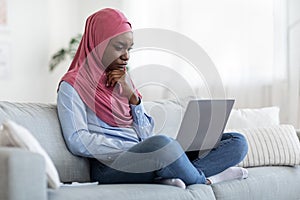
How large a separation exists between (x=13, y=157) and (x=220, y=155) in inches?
43.9

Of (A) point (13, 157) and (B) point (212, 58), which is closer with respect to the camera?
(A) point (13, 157)

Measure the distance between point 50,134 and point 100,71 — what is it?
0.36 meters

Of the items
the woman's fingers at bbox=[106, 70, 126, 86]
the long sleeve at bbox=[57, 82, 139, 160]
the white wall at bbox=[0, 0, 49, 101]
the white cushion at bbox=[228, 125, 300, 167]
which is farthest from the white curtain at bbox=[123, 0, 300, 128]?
the long sleeve at bbox=[57, 82, 139, 160]

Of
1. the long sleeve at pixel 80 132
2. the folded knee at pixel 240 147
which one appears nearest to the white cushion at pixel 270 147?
the folded knee at pixel 240 147

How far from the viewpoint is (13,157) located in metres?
1.64

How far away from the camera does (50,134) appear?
2.28 meters

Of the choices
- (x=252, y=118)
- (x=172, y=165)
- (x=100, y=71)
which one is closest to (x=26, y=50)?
(x=252, y=118)

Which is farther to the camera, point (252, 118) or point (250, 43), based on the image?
point (250, 43)

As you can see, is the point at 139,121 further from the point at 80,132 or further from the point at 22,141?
the point at 22,141

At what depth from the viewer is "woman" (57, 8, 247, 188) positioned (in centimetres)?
221

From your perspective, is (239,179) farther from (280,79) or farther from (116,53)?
(280,79)

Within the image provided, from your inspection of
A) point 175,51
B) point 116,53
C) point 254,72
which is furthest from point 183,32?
point 116,53

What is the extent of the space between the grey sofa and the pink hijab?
0.19 metres

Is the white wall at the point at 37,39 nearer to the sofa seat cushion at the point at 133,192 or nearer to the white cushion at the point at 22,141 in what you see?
the sofa seat cushion at the point at 133,192
